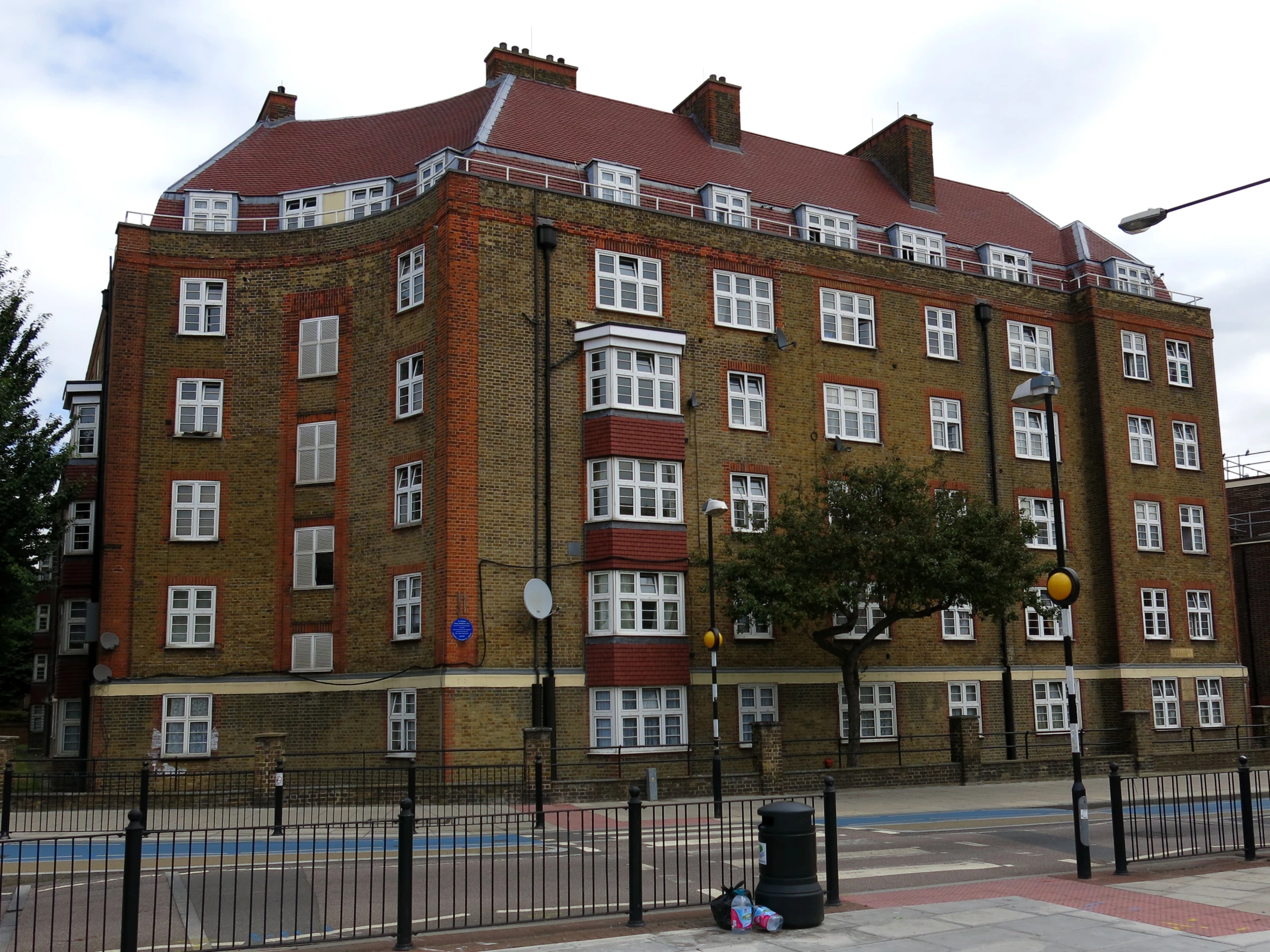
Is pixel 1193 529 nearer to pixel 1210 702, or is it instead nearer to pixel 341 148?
pixel 1210 702

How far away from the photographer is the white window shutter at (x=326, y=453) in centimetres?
3033

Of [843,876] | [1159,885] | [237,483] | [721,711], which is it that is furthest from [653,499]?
[1159,885]

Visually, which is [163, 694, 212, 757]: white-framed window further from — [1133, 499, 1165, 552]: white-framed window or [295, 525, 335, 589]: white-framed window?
[1133, 499, 1165, 552]: white-framed window

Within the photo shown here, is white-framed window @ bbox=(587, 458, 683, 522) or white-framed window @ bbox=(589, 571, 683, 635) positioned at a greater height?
white-framed window @ bbox=(587, 458, 683, 522)

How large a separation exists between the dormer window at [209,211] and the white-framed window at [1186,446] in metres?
30.2

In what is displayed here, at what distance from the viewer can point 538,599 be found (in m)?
26.9

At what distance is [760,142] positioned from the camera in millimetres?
40281

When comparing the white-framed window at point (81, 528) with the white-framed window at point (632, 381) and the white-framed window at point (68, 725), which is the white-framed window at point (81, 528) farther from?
the white-framed window at point (632, 381)

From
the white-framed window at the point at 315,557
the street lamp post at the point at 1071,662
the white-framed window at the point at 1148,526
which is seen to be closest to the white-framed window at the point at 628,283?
the white-framed window at the point at 315,557

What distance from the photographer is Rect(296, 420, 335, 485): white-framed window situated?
3036 cm

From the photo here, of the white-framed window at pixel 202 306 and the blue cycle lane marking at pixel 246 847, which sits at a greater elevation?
the white-framed window at pixel 202 306

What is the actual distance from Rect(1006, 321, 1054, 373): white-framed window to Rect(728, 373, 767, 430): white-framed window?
9.59 m

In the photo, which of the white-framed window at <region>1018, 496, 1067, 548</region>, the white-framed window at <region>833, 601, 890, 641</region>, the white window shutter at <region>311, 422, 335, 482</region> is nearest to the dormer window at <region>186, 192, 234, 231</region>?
the white window shutter at <region>311, 422, 335, 482</region>

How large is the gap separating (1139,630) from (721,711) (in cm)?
1509
